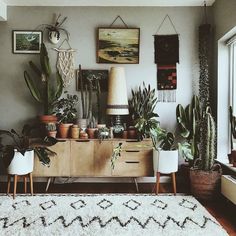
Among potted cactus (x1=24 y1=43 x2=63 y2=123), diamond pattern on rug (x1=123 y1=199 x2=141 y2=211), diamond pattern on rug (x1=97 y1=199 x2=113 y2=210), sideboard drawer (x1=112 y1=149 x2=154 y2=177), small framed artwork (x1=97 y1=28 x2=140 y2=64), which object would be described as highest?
small framed artwork (x1=97 y1=28 x2=140 y2=64)

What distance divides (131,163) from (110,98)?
912 millimetres

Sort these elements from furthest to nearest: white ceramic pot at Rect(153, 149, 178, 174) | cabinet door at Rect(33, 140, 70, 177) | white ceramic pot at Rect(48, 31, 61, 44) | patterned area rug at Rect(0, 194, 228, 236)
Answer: white ceramic pot at Rect(48, 31, 61, 44), cabinet door at Rect(33, 140, 70, 177), white ceramic pot at Rect(153, 149, 178, 174), patterned area rug at Rect(0, 194, 228, 236)

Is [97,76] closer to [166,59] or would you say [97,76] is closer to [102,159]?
[166,59]

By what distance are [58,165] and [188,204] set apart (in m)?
1.68

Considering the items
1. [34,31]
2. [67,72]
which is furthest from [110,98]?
[34,31]

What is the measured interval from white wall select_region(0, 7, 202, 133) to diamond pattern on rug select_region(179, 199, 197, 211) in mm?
1601

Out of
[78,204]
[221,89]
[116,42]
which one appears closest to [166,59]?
[116,42]

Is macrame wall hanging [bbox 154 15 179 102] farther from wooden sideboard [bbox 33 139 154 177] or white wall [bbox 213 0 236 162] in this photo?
wooden sideboard [bbox 33 139 154 177]

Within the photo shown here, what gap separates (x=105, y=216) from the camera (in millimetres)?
2783

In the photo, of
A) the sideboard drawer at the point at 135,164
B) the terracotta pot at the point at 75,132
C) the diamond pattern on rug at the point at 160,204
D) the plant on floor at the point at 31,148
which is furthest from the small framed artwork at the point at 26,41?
the diamond pattern on rug at the point at 160,204

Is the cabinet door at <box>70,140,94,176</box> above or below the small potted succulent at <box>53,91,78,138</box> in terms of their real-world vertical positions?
below

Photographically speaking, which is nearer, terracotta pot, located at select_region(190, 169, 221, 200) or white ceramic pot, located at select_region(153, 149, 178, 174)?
terracotta pot, located at select_region(190, 169, 221, 200)

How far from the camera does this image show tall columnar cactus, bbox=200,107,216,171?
3.34 m

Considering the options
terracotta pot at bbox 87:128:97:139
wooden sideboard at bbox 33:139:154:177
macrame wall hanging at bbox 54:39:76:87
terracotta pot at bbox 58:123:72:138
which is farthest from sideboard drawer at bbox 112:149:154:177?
macrame wall hanging at bbox 54:39:76:87
